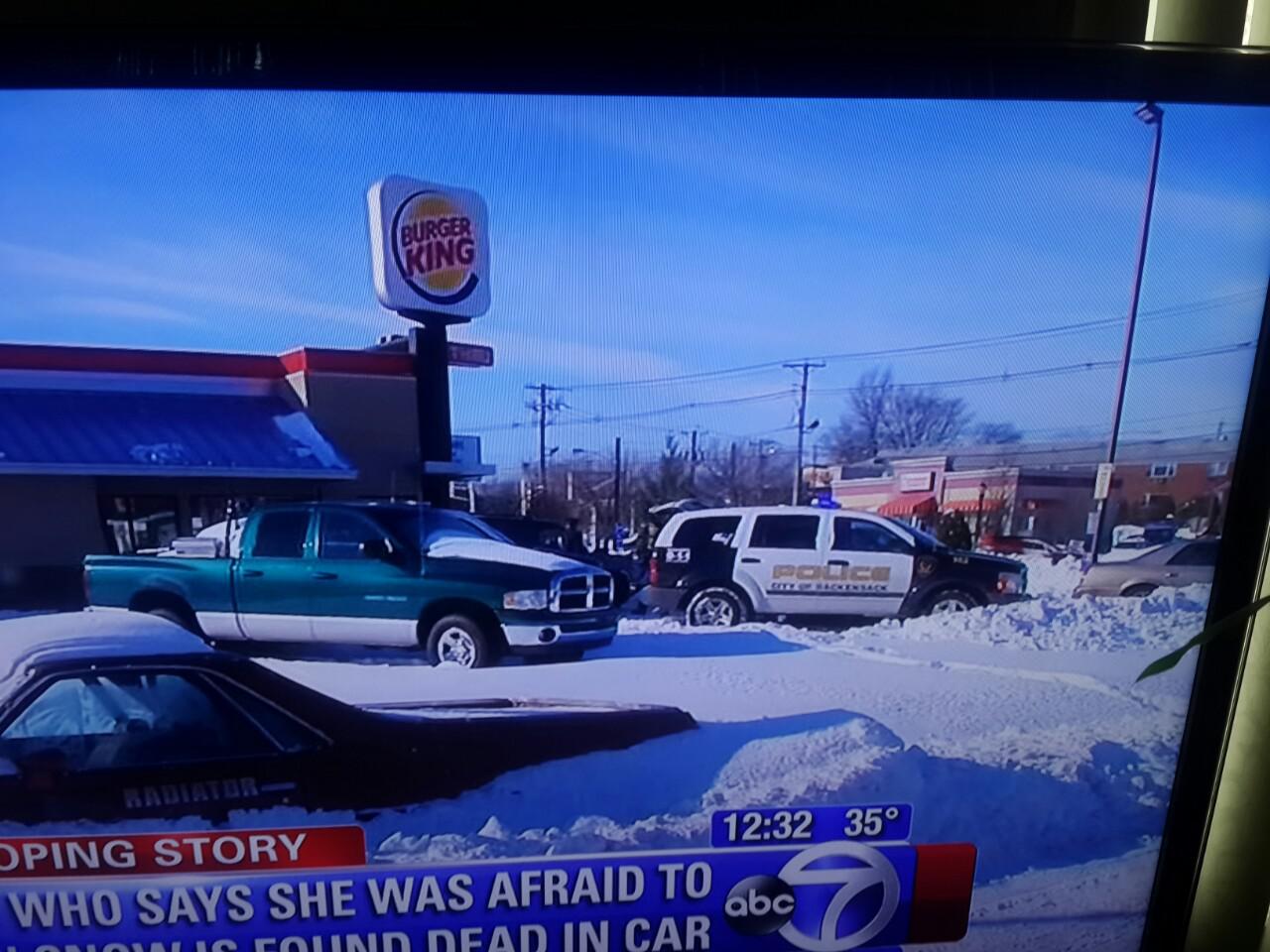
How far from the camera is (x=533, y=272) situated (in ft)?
3.18

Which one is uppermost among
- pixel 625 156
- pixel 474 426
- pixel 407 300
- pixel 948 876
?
pixel 625 156

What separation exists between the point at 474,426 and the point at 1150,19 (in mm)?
960

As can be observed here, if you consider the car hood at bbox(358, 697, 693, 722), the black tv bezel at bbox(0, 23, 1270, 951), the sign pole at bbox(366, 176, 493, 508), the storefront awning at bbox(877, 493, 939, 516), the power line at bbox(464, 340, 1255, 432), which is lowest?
the car hood at bbox(358, 697, 693, 722)

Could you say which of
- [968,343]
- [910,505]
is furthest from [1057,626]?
[968,343]

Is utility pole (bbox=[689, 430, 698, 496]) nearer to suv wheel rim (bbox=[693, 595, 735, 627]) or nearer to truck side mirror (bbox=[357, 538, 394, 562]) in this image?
suv wheel rim (bbox=[693, 595, 735, 627])

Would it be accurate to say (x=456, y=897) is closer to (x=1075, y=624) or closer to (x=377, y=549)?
(x=377, y=549)

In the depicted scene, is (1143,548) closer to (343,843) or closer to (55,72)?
(343,843)

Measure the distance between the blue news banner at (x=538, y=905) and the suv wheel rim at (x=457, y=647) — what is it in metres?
0.26

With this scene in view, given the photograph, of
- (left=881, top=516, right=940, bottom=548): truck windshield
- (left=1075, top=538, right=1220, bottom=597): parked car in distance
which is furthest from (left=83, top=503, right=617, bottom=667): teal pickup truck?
(left=1075, top=538, right=1220, bottom=597): parked car in distance

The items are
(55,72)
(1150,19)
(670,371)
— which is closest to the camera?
(55,72)

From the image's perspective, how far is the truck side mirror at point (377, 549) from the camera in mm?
1016

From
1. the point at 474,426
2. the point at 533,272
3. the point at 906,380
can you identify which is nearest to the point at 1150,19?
the point at 906,380

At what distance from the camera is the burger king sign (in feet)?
3.08

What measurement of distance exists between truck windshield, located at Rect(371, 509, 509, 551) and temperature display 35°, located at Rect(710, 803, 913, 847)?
0.45m
